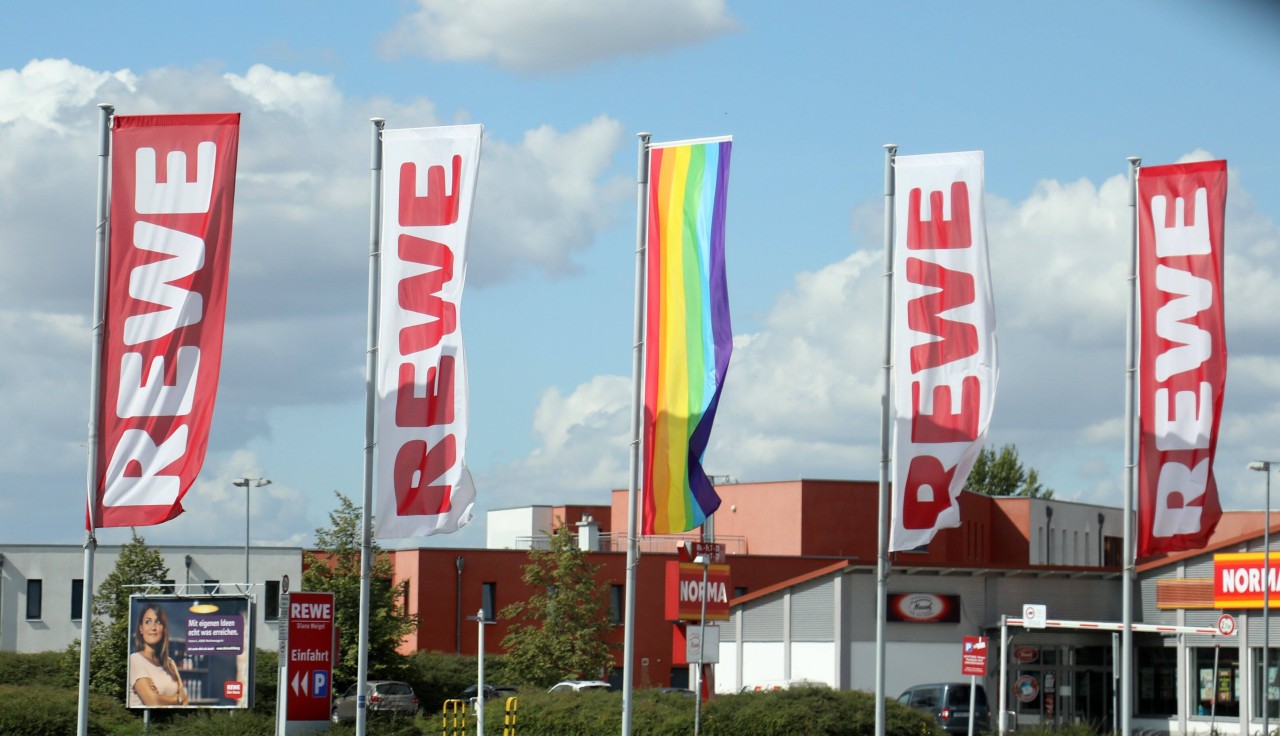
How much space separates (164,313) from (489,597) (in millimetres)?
46612

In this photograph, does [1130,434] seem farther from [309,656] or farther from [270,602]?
[270,602]

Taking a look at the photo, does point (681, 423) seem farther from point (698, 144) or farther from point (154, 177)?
point (154, 177)

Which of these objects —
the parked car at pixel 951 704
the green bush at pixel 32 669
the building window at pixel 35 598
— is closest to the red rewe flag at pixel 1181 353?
the parked car at pixel 951 704

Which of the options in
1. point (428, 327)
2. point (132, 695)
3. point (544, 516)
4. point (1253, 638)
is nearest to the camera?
point (428, 327)

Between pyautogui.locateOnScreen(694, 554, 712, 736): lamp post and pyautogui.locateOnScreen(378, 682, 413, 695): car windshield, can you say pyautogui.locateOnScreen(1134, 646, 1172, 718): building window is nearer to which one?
pyautogui.locateOnScreen(694, 554, 712, 736): lamp post

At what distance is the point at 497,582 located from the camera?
6538cm

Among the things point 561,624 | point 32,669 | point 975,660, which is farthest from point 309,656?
point 32,669

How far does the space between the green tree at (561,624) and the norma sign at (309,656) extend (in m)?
30.8

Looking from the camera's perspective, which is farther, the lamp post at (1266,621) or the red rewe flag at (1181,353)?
the lamp post at (1266,621)

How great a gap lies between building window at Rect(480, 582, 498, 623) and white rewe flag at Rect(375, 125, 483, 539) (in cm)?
4421

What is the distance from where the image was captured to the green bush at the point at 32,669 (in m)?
54.1

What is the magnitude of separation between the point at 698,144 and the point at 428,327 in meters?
4.52

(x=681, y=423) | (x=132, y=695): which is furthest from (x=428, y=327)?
(x=132, y=695)

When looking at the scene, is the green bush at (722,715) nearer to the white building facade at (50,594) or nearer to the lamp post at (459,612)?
the lamp post at (459,612)
